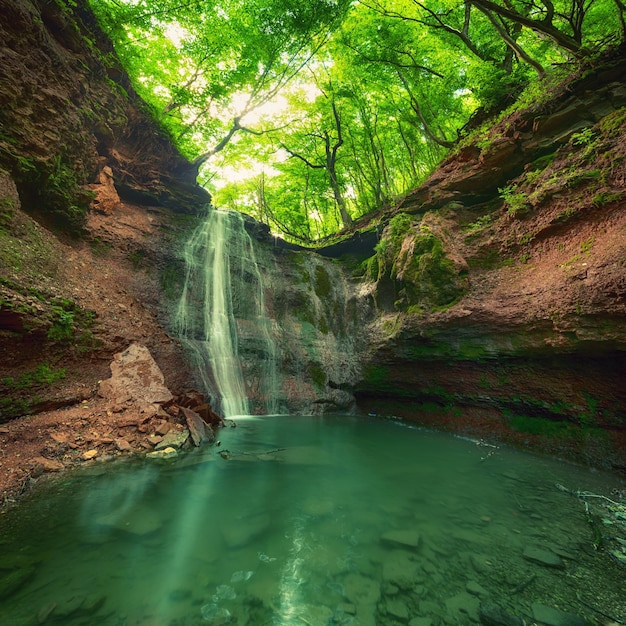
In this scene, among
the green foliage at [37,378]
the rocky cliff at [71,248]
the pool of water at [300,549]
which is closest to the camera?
the pool of water at [300,549]

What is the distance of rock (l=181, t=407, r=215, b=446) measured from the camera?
21.5ft

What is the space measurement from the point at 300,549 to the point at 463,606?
61.8 inches

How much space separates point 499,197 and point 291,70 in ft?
40.5

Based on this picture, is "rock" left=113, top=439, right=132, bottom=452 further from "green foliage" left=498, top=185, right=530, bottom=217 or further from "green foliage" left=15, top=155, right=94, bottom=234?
"green foliage" left=498, top=185, right=530, bottom=217

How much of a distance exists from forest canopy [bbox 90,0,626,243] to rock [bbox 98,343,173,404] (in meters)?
11.8

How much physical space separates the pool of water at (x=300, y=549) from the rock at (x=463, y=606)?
0.5 inches

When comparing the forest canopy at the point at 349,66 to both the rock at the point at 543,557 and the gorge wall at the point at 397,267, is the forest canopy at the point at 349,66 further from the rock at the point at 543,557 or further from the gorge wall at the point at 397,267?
the rock at the point at 543,557

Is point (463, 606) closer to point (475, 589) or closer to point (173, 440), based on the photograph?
point (475, 589)

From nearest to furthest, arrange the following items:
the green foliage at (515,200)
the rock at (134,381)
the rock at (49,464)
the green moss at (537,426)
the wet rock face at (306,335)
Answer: the rock at (49,464), the rock at (134,381), the green moss at (537,426), the green foliage at (515,200), the wet rock face at (306,335)

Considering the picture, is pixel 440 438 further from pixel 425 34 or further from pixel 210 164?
pixel 210 164

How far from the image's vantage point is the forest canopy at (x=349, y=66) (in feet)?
33.4

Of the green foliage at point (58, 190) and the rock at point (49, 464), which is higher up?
the green foliage at point (58, 190)

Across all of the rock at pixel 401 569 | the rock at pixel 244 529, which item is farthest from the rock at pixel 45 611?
the rock at pixel 401 569

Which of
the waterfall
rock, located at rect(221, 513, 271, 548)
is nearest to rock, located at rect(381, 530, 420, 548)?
rock, located at rect(221, 513, 271, 548)
